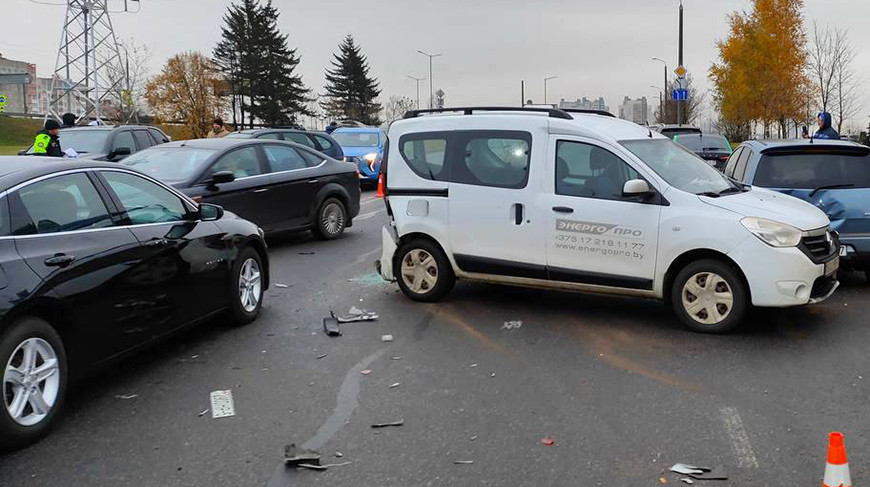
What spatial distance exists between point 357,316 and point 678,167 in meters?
3.32

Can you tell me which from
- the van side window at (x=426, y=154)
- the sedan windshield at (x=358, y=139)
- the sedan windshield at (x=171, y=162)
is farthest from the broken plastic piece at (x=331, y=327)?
the sedan windshield at (x=358, y=139)

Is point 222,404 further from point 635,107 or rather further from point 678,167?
point 635,107

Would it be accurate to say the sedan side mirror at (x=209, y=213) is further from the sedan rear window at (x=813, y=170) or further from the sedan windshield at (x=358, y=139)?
the sedan windshield at (x=358, y=139)

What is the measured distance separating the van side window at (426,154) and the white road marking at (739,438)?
12.6 ft

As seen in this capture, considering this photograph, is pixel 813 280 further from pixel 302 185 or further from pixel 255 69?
pixel 255 69

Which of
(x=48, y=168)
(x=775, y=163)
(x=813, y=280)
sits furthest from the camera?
(x=775, y=163)

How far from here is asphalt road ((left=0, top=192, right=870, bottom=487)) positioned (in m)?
3.94

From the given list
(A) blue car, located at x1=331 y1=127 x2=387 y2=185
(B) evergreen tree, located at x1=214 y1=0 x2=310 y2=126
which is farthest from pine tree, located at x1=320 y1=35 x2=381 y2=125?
(A) blue car, located at x1=331 y1=127 x2=387 y2=185

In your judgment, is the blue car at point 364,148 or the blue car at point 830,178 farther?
the blue car at point 364,148

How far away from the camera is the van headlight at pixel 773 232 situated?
612 cm

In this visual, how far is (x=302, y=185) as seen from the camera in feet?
37.9

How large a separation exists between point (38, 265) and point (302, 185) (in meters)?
7.27

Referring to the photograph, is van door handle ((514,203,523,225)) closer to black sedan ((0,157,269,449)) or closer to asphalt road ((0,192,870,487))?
asphalt road ((0,192,870,487))

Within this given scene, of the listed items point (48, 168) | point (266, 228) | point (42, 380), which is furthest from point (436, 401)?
point (266, 228)
